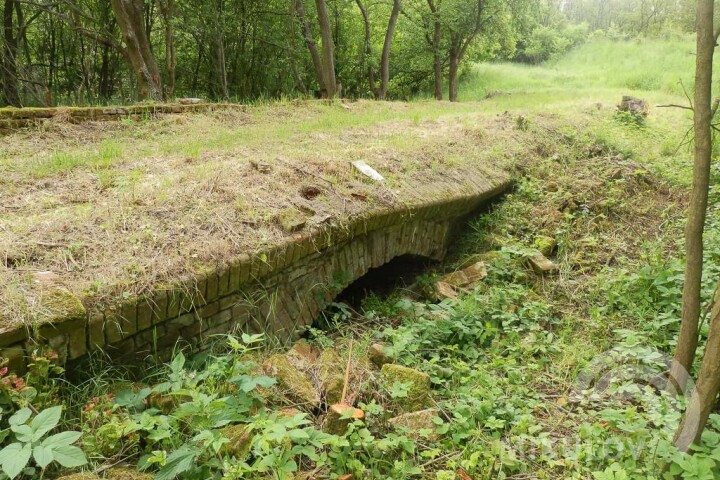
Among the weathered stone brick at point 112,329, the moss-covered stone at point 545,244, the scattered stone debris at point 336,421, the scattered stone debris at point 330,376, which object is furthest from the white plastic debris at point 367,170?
the weathered stone brick at point 112,329

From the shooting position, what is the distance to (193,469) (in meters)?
1.88

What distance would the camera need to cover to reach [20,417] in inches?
70.7

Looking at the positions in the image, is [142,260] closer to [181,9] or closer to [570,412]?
[570,412]

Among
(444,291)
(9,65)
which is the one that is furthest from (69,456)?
(9,65)

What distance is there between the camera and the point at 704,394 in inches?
79.2

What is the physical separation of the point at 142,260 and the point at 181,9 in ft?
42.0

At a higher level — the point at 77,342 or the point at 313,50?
the point at 313,50

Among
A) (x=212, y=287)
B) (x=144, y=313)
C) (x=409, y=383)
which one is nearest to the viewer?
(x=144, y=313)

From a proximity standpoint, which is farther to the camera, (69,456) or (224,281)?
(224,281)

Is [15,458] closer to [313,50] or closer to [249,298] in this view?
[249,298]

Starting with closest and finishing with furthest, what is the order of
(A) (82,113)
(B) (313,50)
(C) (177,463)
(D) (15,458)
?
(D) (15,458) → (C) (177,463) → (A) (82,113) → (B) (313,50)

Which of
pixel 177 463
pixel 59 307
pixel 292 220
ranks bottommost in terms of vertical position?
pixel 177 463

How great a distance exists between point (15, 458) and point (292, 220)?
6.60ft

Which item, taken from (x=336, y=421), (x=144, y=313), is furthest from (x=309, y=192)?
(x=336, y=421)
